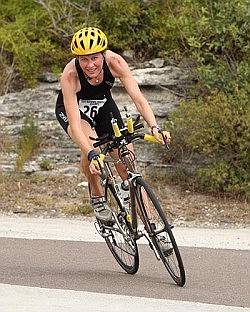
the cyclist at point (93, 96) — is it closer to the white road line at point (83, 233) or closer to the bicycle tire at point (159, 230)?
the bicycle tire at point (159, 230)

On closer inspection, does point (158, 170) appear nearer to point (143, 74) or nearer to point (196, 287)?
point (143, 74)

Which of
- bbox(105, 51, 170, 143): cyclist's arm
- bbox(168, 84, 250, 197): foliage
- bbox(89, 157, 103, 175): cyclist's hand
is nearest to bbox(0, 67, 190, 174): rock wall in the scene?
bbox(168, 84, 250, 197): foliage

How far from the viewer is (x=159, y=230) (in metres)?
6.93

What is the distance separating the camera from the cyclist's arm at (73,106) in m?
7.16

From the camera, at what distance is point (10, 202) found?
12195 millimetres

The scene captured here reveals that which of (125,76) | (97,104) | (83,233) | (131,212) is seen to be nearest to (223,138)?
(83,233)

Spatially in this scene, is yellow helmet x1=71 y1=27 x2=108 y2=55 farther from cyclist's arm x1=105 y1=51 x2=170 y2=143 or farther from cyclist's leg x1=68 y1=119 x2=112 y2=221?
cyclist's leg x1=68 y1=119 x2=112 y2=221

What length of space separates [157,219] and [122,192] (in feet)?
1.95

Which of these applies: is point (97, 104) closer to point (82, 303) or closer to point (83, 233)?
point (82, 303)

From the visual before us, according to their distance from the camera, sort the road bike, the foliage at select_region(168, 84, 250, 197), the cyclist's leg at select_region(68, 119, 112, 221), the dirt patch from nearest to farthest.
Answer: the road bike, the cyclist's leg at select_region(68, 119, 112, 221), the dirt patch, the foliage at select_region(168, 84, 250, 197)

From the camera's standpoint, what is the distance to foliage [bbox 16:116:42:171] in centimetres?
1370

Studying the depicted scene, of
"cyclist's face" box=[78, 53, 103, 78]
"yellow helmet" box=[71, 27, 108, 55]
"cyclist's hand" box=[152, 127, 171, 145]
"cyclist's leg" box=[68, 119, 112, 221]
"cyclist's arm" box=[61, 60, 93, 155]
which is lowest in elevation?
"cyclist's leg" box=[68, 119, 112, 221]

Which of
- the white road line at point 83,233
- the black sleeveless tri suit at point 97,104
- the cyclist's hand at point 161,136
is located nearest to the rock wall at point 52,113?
the white road line at point 83,233

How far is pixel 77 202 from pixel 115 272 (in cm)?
442
